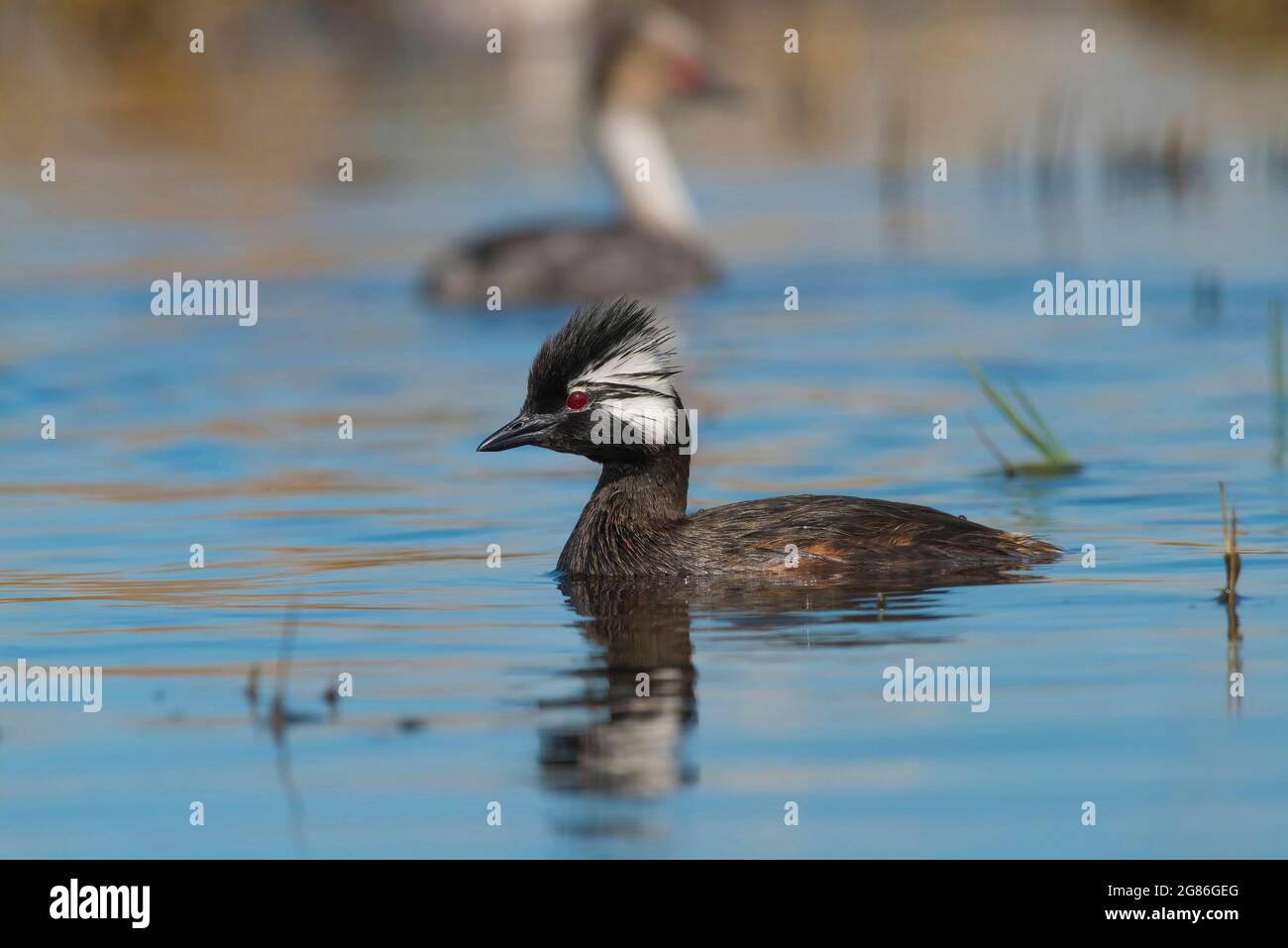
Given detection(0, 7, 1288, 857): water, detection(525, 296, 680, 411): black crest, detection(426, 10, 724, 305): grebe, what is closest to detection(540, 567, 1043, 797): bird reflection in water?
detection(0, 7, 1288, 857): water

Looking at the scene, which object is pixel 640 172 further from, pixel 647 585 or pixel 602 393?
pixel 647 585

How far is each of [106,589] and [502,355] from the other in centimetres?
900

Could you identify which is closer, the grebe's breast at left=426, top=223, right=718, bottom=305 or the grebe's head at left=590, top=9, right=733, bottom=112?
the grebe's breast at left=426, top=223, right=718, bottom=305

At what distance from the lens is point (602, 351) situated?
1102 cm

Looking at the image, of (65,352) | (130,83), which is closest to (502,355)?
(65,352)

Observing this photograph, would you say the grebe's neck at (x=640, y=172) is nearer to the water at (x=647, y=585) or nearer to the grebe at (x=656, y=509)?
the water at (x=647, y=585)

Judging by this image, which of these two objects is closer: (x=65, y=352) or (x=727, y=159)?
(x=65, y=352)

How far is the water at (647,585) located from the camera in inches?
296

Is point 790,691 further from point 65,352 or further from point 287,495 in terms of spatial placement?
point 65,352

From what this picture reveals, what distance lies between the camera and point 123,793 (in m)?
7.81

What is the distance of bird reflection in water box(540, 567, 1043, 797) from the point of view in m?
7.95

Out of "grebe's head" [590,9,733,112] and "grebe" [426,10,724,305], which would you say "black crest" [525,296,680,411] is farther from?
"grebe's head" [590,9,733,112]

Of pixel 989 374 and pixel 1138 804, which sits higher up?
pixel 989 374

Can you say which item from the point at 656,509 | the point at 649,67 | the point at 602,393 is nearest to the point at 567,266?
the point at 649,67
